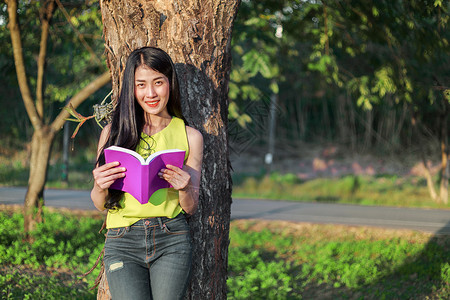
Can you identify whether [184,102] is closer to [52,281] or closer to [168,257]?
[168,257]

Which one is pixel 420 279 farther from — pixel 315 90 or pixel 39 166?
pixel 39 166

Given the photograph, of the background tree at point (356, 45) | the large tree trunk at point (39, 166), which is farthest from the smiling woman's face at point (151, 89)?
the large tree trunk at point (39, 166)

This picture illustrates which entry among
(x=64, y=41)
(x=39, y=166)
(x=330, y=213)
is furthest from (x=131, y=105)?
(x=330, y=213)

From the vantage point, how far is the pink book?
2.42m

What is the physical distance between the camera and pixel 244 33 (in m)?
8.69

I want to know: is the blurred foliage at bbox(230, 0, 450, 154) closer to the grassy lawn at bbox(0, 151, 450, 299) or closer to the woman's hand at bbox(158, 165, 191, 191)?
the grassy lawn at bbox(0, 151, 450, 299)

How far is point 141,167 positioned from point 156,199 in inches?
10.6

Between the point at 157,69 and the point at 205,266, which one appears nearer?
the point at 157,69

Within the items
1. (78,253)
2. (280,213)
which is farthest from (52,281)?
(280,213)

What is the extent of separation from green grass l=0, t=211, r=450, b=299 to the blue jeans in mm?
2872

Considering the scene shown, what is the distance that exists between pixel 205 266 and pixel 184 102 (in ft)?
3.30

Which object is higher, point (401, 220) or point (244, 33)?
point (244, 33)

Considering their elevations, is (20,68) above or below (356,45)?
below

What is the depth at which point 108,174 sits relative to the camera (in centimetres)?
249
